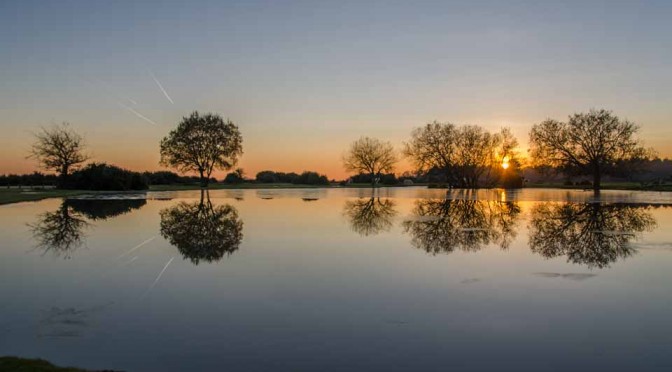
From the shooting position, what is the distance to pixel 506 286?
8594mm

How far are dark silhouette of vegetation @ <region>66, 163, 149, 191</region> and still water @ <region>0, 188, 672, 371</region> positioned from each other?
147 ft

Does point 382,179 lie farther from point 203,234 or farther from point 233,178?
point 203,234

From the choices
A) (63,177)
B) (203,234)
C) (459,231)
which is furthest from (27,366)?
(63,177)

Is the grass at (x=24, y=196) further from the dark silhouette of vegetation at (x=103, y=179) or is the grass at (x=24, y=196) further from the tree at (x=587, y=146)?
the tree at (x=587, y=146)

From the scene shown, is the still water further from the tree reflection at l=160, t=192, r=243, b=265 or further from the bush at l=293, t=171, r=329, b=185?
the bush at l=293, t=171, r=329, b=185

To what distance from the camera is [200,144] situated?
68.4m

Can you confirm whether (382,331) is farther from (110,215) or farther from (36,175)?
(36,175)

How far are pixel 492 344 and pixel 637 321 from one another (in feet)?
8.09

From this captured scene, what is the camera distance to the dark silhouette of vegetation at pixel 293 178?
4060 inches

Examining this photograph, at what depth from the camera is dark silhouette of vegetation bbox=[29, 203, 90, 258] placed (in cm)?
1319

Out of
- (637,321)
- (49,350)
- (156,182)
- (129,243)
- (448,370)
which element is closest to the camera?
(448,370)

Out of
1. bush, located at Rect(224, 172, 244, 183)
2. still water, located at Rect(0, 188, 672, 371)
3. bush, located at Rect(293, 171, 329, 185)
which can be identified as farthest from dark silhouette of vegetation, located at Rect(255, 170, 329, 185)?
still water, located at Rect(0, 188, 672, 371)

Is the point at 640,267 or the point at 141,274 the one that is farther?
the point at 640,267

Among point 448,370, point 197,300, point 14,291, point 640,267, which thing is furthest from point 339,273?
point 640,267
